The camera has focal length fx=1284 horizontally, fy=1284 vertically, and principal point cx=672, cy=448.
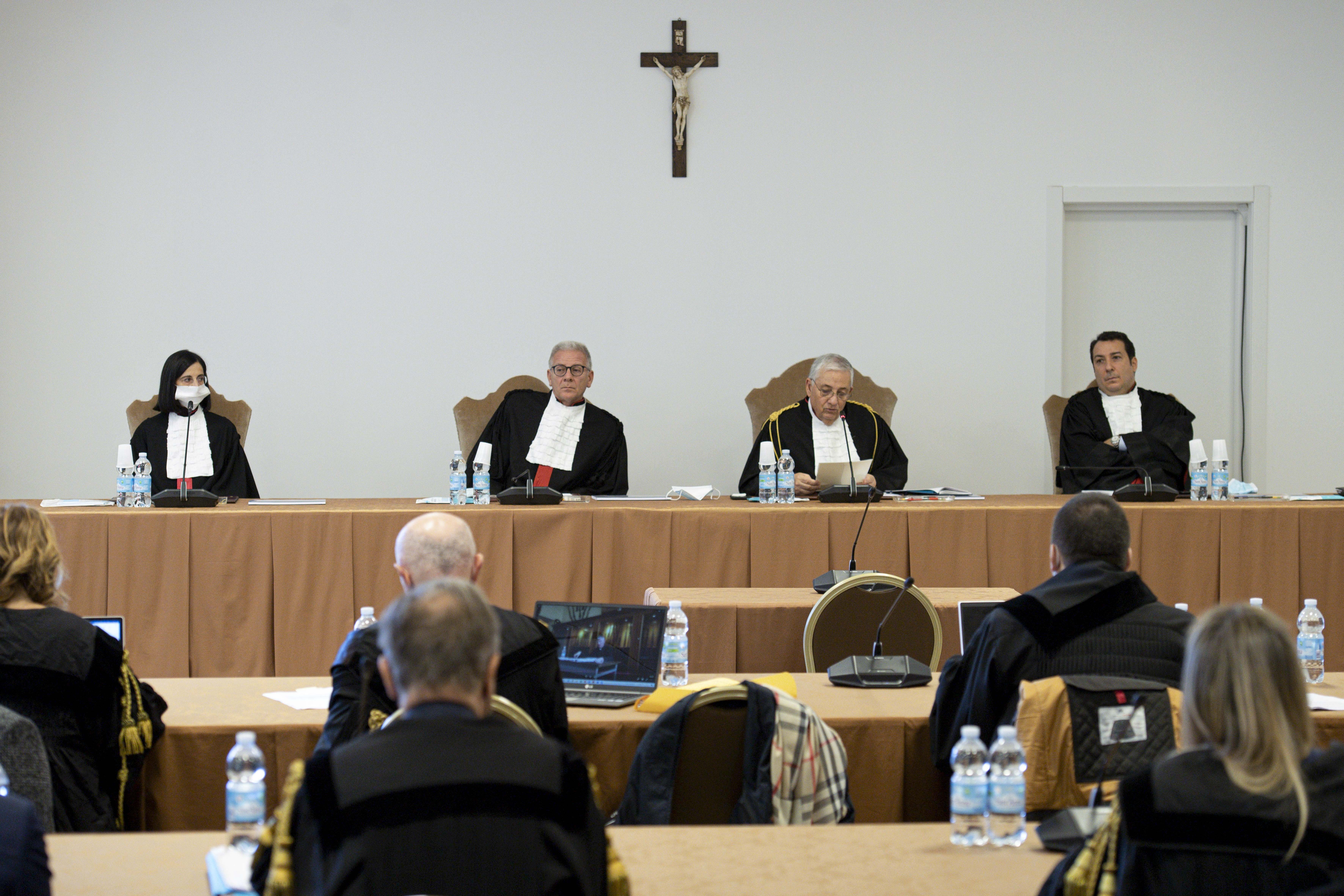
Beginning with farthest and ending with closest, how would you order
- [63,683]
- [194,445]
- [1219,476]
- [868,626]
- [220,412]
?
[220,412]
[194,445]
[1219,476]
[868,626]
[63,683]

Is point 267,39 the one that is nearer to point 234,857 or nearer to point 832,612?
point 832,612

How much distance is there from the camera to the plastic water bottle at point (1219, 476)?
605 centimetres

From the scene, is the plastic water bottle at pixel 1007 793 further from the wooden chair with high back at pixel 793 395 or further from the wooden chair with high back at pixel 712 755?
the wooden chair with high back at pixel 793 395

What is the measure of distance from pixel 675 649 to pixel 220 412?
417cm

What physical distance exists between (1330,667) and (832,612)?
2.62 metres

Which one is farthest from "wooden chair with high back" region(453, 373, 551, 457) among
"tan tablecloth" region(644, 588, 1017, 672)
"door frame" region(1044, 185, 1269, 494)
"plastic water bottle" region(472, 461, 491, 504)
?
"door frame" region(1044, 185, 1269, 494)

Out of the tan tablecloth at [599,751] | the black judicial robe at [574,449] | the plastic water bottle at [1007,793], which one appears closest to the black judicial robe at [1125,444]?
the black judicial robe at [574,449]

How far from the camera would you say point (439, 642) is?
1663 mm

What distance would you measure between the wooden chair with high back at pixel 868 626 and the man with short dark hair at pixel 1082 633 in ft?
3.88

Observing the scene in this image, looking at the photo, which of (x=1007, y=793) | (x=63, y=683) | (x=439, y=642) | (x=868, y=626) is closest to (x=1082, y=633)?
(x=1007, y=793)

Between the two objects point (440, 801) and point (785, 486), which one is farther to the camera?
point (785, 486)

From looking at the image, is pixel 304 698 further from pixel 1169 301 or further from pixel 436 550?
pixel 1169 301

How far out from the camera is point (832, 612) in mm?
4074

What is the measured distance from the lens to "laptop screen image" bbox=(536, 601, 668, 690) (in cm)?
332
